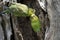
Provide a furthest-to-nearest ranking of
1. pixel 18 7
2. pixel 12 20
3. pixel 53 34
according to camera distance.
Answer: pixel 12 20 < pixel 18 7 < pixel 53 34

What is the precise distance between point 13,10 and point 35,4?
13 cm

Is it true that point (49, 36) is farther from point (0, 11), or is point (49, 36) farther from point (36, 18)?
point (0, 11)

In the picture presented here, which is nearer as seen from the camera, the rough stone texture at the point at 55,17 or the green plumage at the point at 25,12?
the rough stone texture at the point at 55,17

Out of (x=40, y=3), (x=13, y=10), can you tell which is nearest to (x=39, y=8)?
(x=40, y=3)

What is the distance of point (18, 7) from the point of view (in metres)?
0.68

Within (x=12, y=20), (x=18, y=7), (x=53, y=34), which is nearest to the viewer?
(x=53, y=34)

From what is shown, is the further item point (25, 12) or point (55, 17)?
point (25, 12)

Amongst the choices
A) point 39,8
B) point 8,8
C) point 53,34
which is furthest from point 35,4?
point 53,34

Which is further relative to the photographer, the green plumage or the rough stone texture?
the green plumage

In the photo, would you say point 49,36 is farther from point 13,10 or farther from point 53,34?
point 13,10

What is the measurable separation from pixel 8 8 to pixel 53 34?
0.77 feet

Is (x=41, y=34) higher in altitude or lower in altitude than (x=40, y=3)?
lower

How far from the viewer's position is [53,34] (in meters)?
0.56

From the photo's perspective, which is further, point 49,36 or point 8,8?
point 8,8
